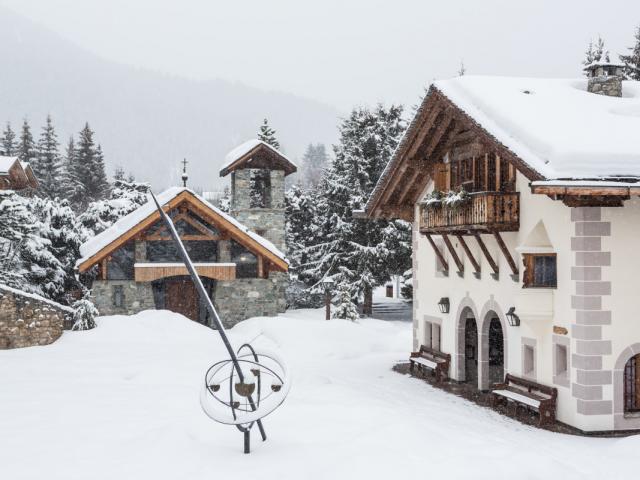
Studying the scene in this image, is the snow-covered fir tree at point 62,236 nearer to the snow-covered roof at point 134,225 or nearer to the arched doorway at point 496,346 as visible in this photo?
the snow-covered roof at point 134,225

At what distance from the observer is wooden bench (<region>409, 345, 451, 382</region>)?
62.6ft

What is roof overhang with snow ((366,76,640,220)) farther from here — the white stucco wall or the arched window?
the arched window

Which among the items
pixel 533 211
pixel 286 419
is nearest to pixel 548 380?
pixel 533 211

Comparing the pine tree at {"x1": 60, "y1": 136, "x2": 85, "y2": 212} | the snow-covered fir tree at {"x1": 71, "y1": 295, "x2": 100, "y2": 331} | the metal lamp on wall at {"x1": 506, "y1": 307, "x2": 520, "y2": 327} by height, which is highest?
the pine tree at {"x1": 60, "y1": 136, "x2": 85, "y2": 212}

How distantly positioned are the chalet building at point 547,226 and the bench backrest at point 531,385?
0.19 meters

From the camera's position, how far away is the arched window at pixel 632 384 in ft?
46.3

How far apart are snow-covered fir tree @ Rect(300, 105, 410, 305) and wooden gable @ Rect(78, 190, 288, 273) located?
9815 mm

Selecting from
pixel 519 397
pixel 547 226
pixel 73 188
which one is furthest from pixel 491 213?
pixel 73 188

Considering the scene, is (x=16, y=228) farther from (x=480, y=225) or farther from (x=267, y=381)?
(x=480, y=225)

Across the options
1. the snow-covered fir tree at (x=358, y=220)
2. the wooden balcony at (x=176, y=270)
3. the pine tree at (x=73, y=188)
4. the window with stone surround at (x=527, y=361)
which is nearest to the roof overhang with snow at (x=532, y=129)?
the window with stone surround at (x=527, y=361)

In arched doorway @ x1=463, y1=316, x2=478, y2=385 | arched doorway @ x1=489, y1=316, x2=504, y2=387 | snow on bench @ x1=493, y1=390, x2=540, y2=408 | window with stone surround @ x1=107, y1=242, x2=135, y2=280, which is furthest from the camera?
window with stone surround @ x1=107, y1=242, x2=135, y2=280

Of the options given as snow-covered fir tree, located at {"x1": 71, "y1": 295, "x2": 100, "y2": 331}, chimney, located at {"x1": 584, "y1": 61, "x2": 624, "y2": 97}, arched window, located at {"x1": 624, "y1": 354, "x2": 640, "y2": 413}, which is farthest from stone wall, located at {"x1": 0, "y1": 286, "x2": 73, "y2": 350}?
chimney, located at {"x1": 584, "y1": 61, "x2": 624, "y2": 97}

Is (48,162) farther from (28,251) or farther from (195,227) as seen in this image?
(195,227)

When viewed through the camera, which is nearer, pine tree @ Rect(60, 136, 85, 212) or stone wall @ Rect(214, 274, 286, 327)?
stone wall @ Rect(214, 274, 286, 327)
